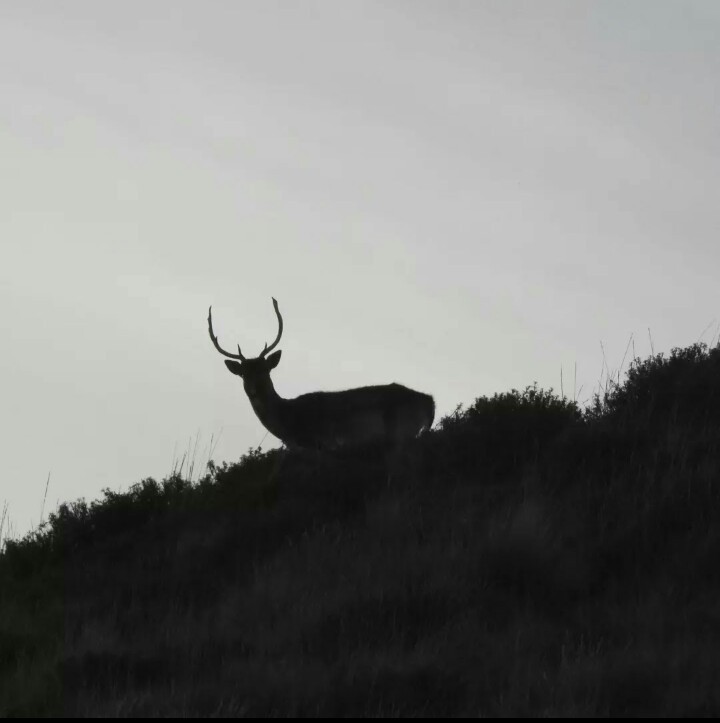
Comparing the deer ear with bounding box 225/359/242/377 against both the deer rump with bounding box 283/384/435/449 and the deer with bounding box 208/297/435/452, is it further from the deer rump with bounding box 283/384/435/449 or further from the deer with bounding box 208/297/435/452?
the deer rump with bounding box 283/384/435/449

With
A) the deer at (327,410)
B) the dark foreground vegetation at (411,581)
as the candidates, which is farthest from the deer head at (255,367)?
the dark foreground vegetation at (411,581)

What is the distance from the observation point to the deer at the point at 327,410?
12.4 meters

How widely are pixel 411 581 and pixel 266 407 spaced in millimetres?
5785

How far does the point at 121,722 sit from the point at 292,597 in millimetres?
1987

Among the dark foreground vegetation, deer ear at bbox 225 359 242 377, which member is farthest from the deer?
the dark foreground vegetation

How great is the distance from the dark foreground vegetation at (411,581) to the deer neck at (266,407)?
144 centimetres

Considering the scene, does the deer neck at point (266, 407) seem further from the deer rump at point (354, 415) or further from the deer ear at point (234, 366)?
the deer ear at point (234, 366)

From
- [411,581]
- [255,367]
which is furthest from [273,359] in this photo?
[411,581]

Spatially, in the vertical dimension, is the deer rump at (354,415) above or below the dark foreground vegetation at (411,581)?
above

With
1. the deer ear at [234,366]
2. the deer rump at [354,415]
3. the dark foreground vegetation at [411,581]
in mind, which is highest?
the deer ear at [234,366]

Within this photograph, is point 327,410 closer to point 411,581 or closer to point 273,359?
point 273,359

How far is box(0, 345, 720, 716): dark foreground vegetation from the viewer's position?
571cm

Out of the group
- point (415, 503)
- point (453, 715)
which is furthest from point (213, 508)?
point (453, 715)

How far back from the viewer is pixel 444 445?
10.3 m
